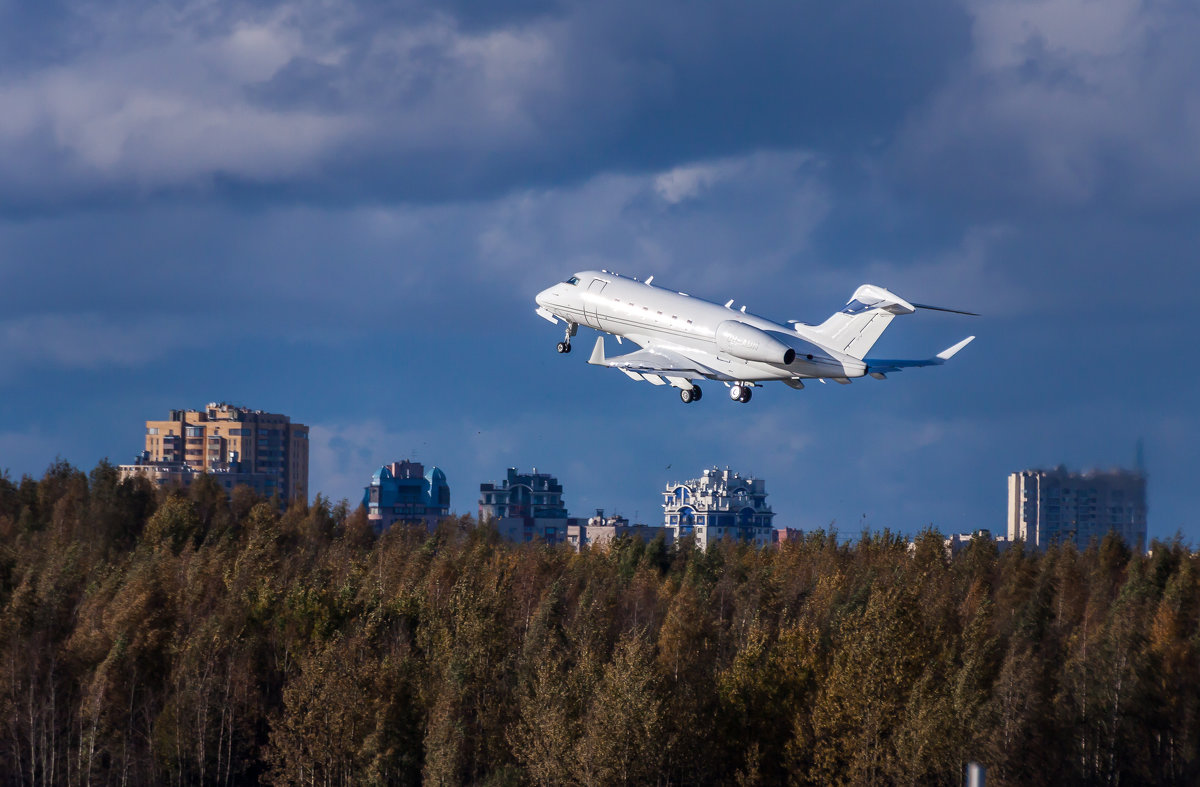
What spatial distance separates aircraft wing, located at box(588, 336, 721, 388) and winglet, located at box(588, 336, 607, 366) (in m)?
0.62

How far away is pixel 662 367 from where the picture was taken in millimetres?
63781

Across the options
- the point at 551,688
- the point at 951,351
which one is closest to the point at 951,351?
the point at 951,351

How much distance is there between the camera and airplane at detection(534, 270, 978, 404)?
61219 mm

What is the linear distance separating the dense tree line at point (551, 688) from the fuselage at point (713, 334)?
40.3 metres

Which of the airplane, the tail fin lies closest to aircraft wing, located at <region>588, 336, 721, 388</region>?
the airplane

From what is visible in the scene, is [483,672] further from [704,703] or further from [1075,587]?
[1075,587]

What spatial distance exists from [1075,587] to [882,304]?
378 feet

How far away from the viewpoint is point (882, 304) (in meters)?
63.2

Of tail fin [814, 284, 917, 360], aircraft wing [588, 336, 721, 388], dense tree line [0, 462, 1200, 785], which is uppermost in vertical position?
tail fin [814, 284, 917, 360]

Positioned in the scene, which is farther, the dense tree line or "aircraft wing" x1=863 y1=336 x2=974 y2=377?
the dense tree line

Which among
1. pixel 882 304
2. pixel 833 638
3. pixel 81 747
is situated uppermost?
pixel 882 304

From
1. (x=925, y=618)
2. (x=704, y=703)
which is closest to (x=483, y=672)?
(x=704, y=703)

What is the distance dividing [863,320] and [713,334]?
264 inches

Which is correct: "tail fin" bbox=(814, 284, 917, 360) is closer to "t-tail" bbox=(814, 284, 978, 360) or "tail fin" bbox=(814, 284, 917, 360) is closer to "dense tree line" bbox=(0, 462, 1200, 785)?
"t-tail" bbox=(814, 284, 978, 360)
